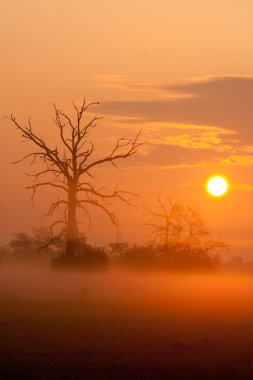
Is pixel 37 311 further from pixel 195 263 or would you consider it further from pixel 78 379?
pixel 195 263

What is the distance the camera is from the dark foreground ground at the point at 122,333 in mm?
20594

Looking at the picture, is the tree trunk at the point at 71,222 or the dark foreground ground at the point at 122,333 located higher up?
the tree trunk at the point at 71,222

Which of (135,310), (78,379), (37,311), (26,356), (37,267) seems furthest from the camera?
(37,267)

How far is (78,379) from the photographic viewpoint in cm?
1972

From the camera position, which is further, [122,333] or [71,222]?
[71,222]

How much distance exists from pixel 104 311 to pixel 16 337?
22.5 feet

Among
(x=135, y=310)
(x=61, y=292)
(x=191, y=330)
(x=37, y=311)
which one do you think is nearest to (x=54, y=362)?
(x=191, y=330)

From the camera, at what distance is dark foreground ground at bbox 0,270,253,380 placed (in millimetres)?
20594

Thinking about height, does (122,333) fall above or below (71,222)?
below

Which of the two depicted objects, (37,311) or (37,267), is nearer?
(37,311)

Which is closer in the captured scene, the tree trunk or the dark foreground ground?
the dark foreground ground

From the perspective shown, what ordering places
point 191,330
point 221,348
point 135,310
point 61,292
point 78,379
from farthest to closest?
1. point 61,292
2. point 135,310
3. point 191,330
4. point 221,348
5. point 78,379

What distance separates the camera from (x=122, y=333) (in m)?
25.0

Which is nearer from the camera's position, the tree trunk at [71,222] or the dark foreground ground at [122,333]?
the dark foreground ground at [122,333]
